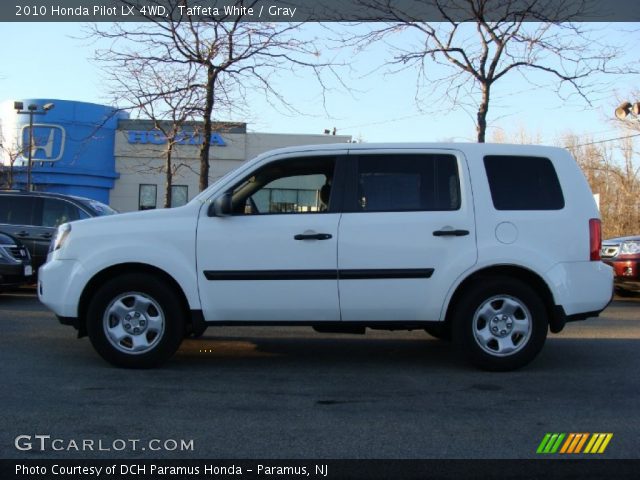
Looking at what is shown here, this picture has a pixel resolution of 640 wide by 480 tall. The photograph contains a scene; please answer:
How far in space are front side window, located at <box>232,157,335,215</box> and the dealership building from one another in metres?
25.6

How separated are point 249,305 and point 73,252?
Result: 1605 millimetres

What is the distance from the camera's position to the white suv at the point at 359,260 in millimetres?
5664

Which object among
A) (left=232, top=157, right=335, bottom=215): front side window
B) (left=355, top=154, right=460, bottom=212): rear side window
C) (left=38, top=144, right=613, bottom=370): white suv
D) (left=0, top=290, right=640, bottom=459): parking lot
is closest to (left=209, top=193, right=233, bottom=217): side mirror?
(left=38, top=144, right=613, bottom=370): white suv

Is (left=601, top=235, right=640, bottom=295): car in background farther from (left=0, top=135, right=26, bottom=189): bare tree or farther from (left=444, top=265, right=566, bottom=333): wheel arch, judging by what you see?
(left=0, top=135, right=26, bottom=189): bare tree

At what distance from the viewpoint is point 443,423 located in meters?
4.51

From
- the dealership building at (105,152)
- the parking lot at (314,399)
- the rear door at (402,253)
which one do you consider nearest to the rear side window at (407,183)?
the rear door at (402,253)

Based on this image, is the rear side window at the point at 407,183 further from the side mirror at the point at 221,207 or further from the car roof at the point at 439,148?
the side mirror at the point at 221,207

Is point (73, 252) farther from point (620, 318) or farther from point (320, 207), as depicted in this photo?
point (620, 318)

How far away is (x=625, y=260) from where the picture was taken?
1120cm

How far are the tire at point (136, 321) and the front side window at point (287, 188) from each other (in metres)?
1.00

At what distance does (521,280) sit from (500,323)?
0.43 metres
